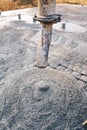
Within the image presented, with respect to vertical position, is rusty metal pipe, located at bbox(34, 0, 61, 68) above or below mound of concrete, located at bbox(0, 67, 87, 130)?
above

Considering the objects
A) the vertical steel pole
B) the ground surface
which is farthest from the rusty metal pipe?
the ground surface

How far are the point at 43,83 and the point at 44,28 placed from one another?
78.5 inches

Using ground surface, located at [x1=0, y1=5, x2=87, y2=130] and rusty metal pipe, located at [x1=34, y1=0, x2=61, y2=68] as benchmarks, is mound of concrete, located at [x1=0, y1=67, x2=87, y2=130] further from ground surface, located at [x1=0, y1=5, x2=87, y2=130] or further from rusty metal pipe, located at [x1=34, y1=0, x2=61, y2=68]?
rusty metal pipe, located at [x1=34, y1=0, x2=61, y2=68]

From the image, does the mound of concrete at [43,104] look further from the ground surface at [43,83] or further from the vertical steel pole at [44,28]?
the vertical steel pole at [44,28]

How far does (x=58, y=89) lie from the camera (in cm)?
899

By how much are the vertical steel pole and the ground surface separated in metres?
0.44

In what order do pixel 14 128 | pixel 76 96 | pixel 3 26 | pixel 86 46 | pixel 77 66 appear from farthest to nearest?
pixel 3 26 < pixel 86 46 < pixel 77 66 < pixel 76 96 < pixel 14 128

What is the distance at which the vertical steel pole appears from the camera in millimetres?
8820

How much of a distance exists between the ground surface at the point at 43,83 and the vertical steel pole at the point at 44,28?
442 millimetres

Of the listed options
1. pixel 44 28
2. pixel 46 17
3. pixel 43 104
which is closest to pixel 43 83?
pixel 43 104

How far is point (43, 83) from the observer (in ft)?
29.9

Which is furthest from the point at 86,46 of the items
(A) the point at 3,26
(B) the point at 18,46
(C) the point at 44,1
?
(A) the point at 3,26

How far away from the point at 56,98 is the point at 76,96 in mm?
748

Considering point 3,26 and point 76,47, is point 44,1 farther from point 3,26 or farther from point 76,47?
point 3,26
